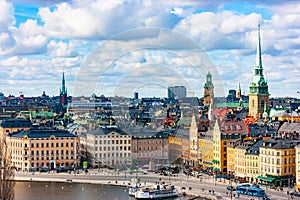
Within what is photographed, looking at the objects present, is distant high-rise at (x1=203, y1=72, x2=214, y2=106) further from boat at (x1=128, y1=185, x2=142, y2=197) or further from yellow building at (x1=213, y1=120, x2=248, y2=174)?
boat at (x1=128, y1=185, x2=142, y2=197)

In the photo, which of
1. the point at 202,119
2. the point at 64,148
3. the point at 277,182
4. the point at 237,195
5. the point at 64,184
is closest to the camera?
the point at 237,195

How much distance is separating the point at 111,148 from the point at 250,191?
60.4 ft

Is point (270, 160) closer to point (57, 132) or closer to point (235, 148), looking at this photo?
point (235, 148)

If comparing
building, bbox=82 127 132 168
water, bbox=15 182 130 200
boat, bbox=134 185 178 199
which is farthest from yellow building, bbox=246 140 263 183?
building, bbox=82 127 132 168

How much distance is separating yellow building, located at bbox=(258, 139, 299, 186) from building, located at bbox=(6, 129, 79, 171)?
1903 centimetres

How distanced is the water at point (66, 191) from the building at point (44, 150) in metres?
7.57

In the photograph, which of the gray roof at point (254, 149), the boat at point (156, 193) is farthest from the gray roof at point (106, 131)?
the boat at point (156, 193)

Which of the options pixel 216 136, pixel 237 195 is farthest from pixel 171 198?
pixel 216 136

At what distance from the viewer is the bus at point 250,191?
40.9 meters

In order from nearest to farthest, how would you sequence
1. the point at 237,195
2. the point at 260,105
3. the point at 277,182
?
the point at 237,195
the point at 277,182
the point at 260,105

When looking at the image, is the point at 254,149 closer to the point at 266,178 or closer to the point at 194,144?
the point at 266,178

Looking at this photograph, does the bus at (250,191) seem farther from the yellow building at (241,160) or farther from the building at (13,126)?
the building at (13,126)

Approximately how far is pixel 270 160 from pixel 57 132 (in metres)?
21.1

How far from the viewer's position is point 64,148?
58.2 meters
